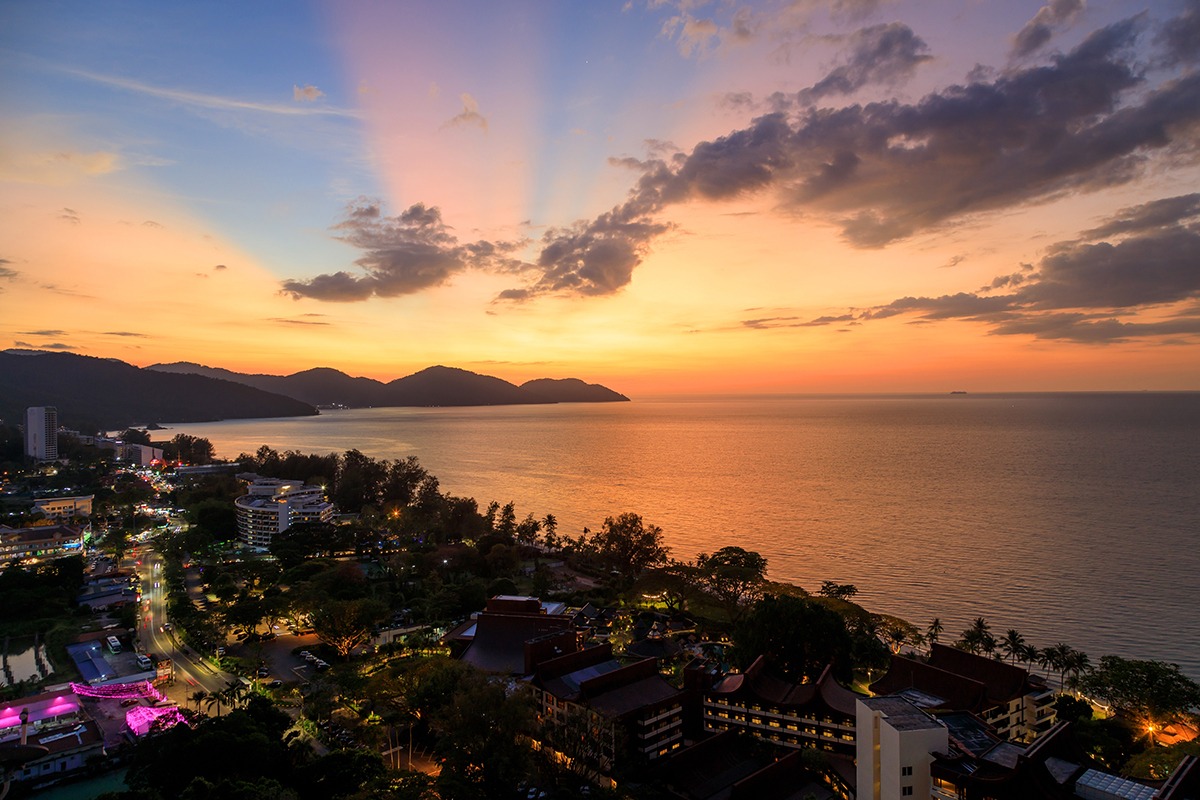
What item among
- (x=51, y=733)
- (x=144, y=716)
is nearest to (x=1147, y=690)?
(x=144, y=716)

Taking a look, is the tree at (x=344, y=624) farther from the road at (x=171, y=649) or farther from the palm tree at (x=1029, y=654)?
the palm tree at (x=1029, y=654)

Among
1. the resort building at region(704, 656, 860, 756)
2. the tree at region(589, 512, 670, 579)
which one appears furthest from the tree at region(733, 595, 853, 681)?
the tree at region(589, 512, 670, 579)

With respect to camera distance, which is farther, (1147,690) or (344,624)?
(344,624)

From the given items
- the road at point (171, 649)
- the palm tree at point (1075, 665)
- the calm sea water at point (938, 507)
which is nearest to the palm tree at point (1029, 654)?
the palm tree at point (1075, 665)

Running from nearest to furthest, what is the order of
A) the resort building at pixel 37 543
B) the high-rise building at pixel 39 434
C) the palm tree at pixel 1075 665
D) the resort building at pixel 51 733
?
the resort building at pixel 51 733, the palm tree at pixel 1075 665, the resort building at pixel 37 543, the high-rise building at pixel 39 434

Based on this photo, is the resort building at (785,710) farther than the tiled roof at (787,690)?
No

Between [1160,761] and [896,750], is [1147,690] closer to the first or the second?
[1160,761]
